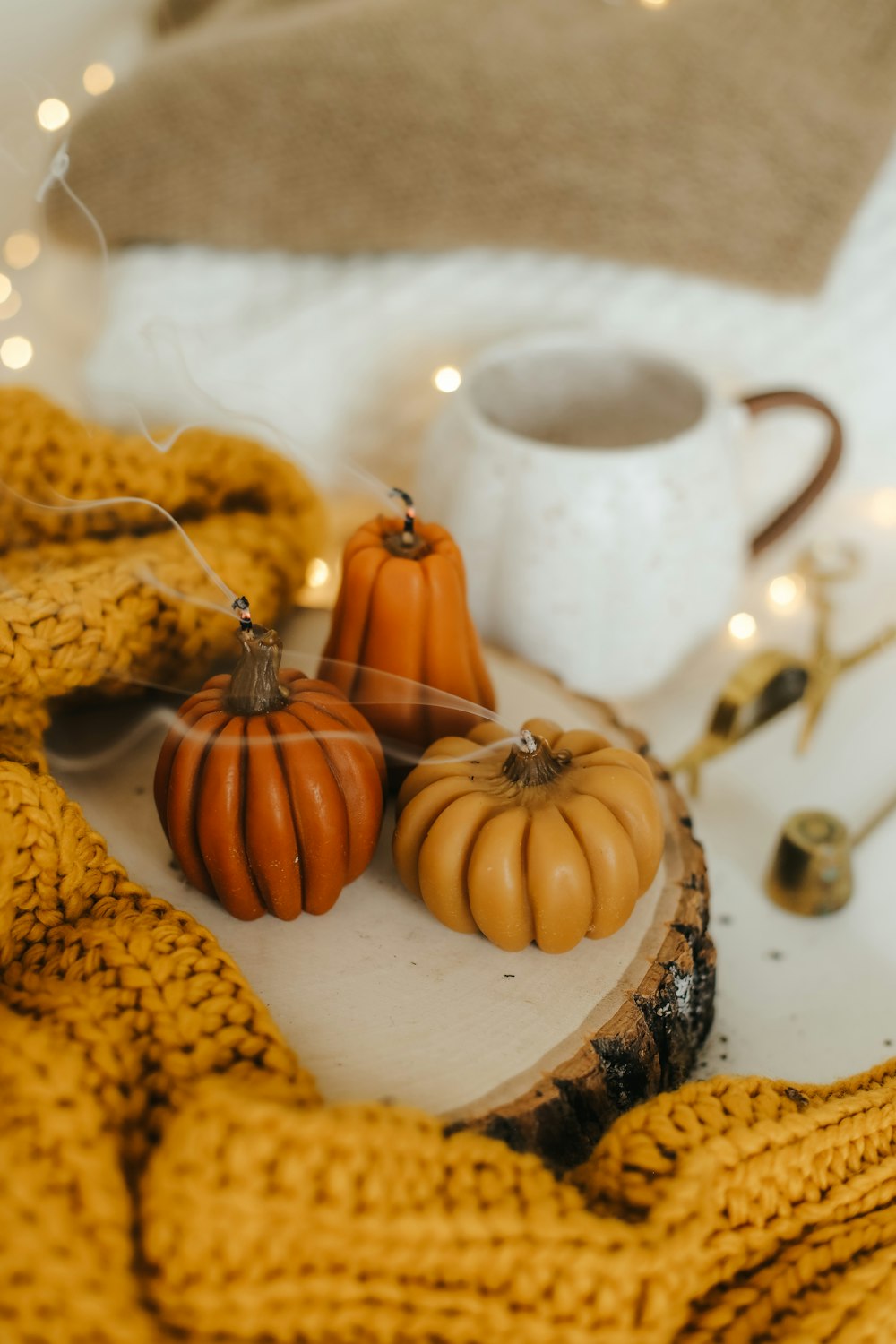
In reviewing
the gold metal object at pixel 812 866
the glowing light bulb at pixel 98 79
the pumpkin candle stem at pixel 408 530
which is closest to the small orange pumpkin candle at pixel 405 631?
the pumpkin candle stem at pixel 408 530

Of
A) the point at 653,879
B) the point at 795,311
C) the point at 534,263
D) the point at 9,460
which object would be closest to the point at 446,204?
the point at 534,263

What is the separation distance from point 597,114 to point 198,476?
45cm

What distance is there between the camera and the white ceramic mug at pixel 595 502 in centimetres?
72

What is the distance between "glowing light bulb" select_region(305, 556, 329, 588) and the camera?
0.74 metres

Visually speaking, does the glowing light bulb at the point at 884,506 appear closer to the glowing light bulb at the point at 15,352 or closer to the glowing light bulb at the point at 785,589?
the glowing light bulb at the point at 785,589

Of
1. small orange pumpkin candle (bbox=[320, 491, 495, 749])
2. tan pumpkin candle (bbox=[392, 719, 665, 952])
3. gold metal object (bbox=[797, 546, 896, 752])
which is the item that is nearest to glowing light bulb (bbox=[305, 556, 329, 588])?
small orange pumpkin candle (bbox=[320, 491, 495, 749])

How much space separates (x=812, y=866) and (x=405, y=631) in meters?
0.30

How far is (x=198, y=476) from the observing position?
0.71 metres

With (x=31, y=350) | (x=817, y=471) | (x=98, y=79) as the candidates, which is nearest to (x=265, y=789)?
(x=31, y=350)

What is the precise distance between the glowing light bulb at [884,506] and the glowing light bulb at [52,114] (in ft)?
2.34

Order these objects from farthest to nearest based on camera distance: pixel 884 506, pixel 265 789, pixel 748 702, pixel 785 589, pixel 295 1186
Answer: pixel 884 506 → pixel 785 589 → pixel 748 702 → pixel 265 789 → pixel 295 1186

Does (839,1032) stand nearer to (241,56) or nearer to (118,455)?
(118,455)

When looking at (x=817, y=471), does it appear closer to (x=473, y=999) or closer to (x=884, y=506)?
(x=884, y=506)

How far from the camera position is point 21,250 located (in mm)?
658
